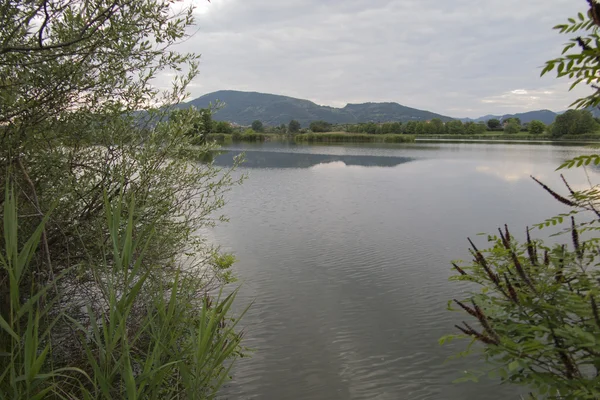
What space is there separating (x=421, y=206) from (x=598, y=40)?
2389 cm

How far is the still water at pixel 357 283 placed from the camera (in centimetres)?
835

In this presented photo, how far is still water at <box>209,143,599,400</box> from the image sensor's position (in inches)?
329

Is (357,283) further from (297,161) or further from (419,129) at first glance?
(419,129)

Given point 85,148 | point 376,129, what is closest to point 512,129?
point 376,129

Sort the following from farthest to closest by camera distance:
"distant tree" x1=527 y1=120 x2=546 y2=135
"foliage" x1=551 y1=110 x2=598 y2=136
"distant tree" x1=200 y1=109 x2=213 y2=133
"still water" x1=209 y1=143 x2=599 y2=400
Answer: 1. "distant tree" x1=527 y1=120 x2=546 y2=135
2. "foliage" x1=551 y1=110 x2=598 y2=136
3. "distant tree" x1=200 y1=109 x2=213 y2=133
4. "still water" x1=209 y1=143 x2=599 y2=400

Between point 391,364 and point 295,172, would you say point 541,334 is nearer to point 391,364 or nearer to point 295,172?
point 391,364

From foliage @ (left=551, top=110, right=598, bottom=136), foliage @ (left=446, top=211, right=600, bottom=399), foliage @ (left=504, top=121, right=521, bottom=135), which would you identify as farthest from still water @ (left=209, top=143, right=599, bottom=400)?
foliage @ (left=504, top=121, right=521, bottom=135)

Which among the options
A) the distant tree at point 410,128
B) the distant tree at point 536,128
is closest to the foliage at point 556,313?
the distant tree at point 536,128

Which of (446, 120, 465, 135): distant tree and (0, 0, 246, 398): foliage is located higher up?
(446, 120, 465, 135): distant tree

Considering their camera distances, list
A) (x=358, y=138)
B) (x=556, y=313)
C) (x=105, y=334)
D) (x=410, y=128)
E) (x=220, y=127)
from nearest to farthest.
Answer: (x=105, y=334)
(x=556, y=313)
(x=220, y=127)
(x=358, y=138)
(x=410, y=128)

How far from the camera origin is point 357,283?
523 inches

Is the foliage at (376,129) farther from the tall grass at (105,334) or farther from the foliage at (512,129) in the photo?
the tall grass at (105,334)

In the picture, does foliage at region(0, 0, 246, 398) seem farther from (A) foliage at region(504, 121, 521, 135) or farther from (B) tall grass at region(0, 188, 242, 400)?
(A) foliage at region(504, 121, 521, 135)

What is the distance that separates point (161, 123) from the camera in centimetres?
680
